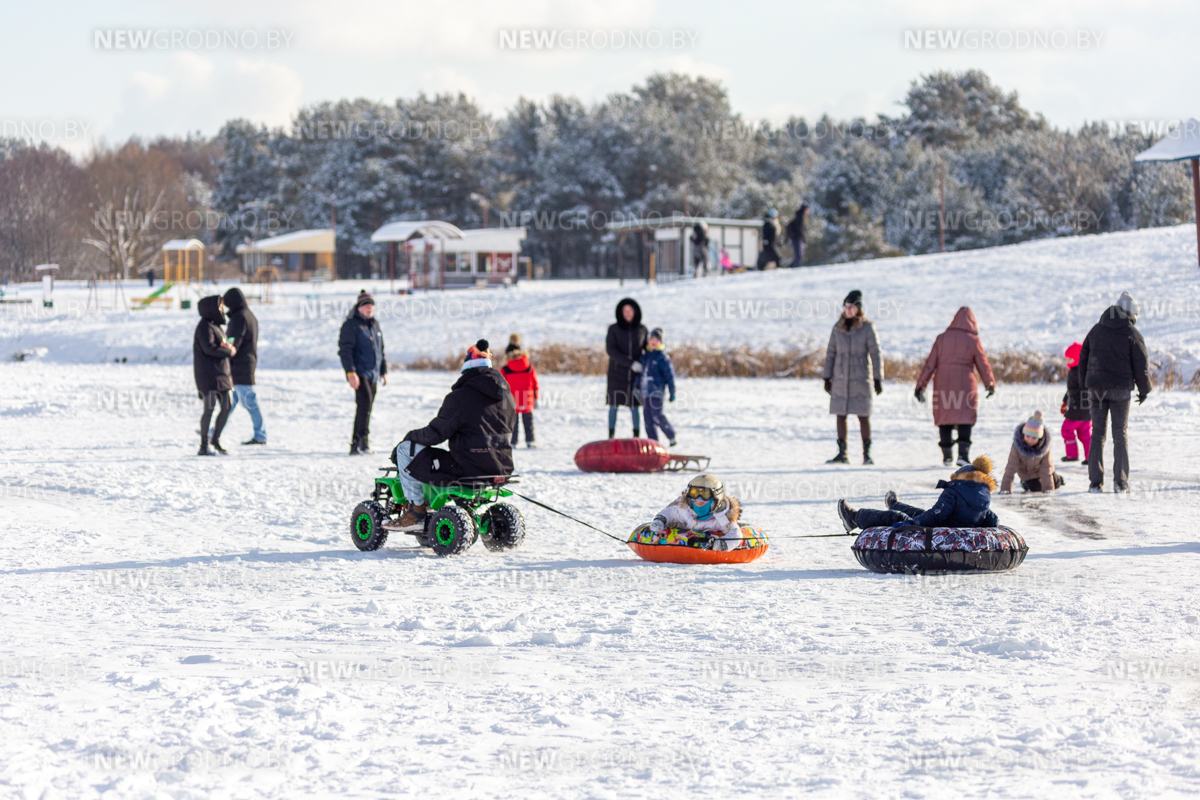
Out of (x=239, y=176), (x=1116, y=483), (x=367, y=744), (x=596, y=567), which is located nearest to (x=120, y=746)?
(x=367, y=744)

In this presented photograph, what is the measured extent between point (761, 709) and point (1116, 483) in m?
7.74

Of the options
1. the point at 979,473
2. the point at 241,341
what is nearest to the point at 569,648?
the point at 979,473

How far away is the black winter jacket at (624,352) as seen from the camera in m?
15.0

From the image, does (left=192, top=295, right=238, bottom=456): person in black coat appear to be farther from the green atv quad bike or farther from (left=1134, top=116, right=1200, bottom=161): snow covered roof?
(left=1134, top=116, right=1200, bottom=161): snow covered roof

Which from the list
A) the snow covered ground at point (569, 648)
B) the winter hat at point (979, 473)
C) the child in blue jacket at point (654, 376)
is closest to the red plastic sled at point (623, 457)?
the snow covered ground at point (569, 648)

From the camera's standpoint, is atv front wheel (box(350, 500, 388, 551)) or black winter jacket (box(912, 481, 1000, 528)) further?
atv front wheel (box(350, 500, 388, 551))

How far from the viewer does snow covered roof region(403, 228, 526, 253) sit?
5762 centimetres

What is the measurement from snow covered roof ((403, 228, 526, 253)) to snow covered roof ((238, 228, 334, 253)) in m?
13.4

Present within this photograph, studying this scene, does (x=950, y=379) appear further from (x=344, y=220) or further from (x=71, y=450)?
(x=344, y=220)

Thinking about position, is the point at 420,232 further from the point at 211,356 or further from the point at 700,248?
the point at 211,356

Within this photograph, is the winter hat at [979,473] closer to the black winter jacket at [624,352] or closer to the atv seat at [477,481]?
the atv seat at [477,481]

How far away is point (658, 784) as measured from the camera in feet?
14.8

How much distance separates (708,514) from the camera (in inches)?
341

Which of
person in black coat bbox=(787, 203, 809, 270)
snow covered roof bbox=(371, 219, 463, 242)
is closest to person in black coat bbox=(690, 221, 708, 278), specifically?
person in black coat bbox=(787, 203, 809, 270)
